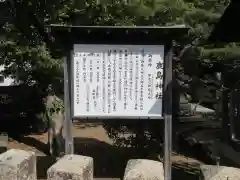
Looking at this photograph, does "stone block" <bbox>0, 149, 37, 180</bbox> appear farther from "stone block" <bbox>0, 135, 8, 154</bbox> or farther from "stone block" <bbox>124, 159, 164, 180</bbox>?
"stone block" <bbox>0, 135, 8, 154</bbox>

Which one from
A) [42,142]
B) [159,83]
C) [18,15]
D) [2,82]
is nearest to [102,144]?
[42,142]

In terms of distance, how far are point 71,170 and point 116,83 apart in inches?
88.7

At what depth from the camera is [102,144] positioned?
10250 mm

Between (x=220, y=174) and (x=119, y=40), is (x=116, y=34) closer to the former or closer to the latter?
(x=119, y=40)

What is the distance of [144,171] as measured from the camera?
3191mm

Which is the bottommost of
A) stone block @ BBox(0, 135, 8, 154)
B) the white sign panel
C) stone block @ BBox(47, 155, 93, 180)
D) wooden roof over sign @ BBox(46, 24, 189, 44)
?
stone block @ BBox(0, 135, 8, 154)

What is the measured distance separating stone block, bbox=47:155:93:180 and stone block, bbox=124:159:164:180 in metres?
0.35

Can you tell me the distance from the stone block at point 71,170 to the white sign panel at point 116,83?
1.92 meters

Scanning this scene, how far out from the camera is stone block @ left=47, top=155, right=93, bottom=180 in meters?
3.24

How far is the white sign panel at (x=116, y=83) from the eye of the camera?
5.38 meters

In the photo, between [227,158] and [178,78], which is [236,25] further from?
[227,158]

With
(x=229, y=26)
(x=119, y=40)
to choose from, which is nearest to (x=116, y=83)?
(x=119, y=40)

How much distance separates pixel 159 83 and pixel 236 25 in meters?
1.24

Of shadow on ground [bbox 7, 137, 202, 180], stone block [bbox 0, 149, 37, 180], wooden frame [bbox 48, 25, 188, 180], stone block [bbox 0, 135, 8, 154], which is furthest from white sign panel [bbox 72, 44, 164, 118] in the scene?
stone block [bbox 0, 135, 8, 154]
